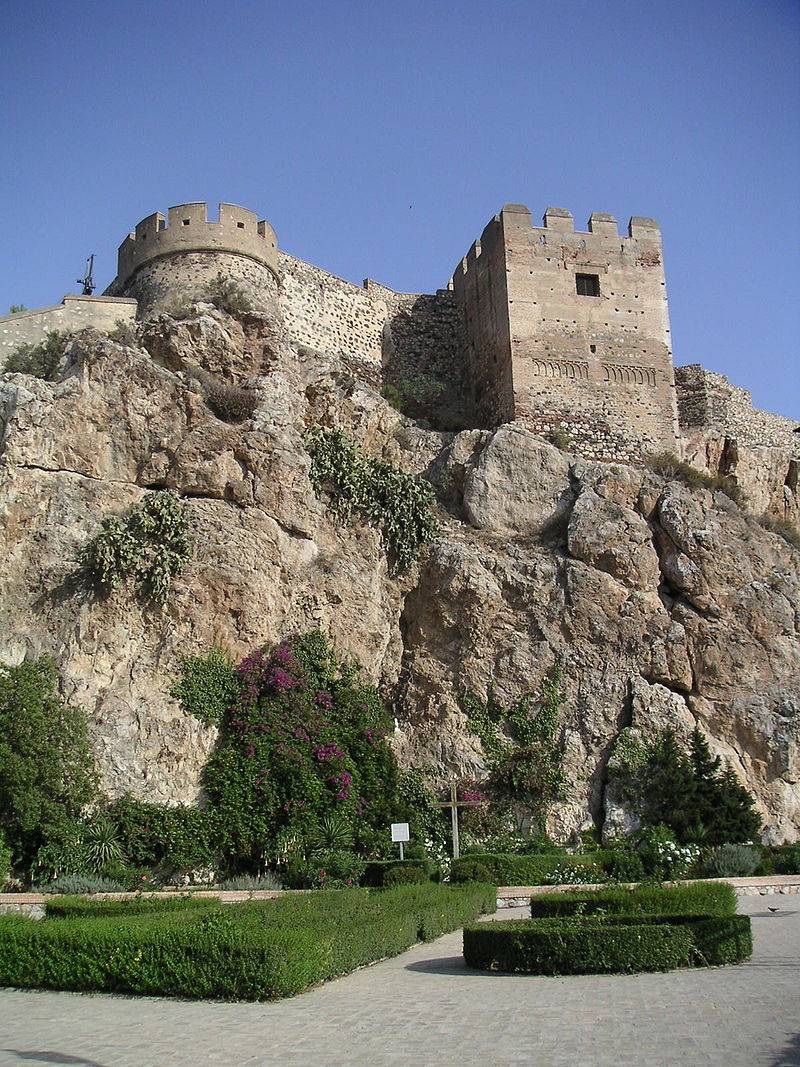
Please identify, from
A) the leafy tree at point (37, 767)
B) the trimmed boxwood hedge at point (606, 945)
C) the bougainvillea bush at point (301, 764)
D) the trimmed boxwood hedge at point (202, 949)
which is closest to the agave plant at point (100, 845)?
the leafy tree at point (37, 767)

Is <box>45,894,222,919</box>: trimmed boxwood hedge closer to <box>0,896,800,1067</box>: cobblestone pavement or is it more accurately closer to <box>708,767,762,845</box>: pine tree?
<box>0,896,800,1067</box>: cobblestone pavement

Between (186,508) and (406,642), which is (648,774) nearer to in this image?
(406,642)

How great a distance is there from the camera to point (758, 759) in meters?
23.4

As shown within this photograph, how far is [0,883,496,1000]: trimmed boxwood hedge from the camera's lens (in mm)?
9586

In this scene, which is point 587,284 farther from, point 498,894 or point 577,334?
point 498,894

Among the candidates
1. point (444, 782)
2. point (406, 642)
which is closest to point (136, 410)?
point (406, 642)

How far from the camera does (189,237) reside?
2925 cm

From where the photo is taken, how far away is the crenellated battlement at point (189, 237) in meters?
29.2

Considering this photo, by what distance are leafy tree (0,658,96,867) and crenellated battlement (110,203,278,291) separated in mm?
14826

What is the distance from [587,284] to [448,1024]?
86.2 ft

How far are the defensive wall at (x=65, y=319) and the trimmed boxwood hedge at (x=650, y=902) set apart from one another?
2016 centimetres

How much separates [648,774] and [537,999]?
14084 mm

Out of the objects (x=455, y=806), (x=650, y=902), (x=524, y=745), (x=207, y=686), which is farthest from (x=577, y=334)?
(x=650, y=902)

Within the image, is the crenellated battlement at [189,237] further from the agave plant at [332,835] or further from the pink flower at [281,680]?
the agave plant at [332,835]
